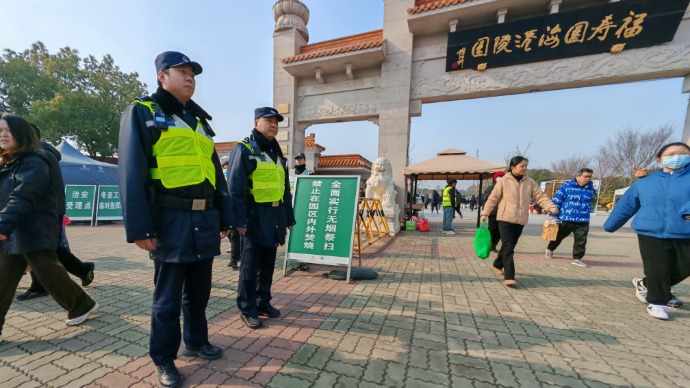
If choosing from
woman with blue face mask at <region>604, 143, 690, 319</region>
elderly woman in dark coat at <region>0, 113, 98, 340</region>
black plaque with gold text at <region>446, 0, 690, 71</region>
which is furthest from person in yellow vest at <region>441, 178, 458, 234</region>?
elderly woman in dark coat at <region>0, 113, 98, 340</region>

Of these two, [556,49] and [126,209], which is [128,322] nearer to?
[126,209]

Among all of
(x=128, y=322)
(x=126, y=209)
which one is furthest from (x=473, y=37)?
(x=128, y=322)

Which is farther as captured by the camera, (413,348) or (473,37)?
(473,37)

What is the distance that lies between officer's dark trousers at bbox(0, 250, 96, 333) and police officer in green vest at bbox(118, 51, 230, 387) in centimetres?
152

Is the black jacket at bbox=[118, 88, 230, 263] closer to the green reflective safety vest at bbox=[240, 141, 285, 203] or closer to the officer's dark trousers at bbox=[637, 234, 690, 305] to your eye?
the green reflective safety vest at bbox=[240, 141, 285, 203]

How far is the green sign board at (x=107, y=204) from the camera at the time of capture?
949 cm

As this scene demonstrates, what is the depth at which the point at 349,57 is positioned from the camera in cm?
920

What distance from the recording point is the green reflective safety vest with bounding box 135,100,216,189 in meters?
1.64

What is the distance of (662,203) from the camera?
9.61ft

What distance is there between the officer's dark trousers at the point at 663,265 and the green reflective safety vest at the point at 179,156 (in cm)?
476

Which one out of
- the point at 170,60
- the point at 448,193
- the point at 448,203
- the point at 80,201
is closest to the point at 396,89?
the point at 448,193

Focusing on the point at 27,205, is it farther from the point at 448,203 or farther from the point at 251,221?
the point at 448,203

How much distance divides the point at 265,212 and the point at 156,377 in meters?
1.44

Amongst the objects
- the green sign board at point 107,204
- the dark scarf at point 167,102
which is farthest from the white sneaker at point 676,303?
the green sign board at point 107,204
